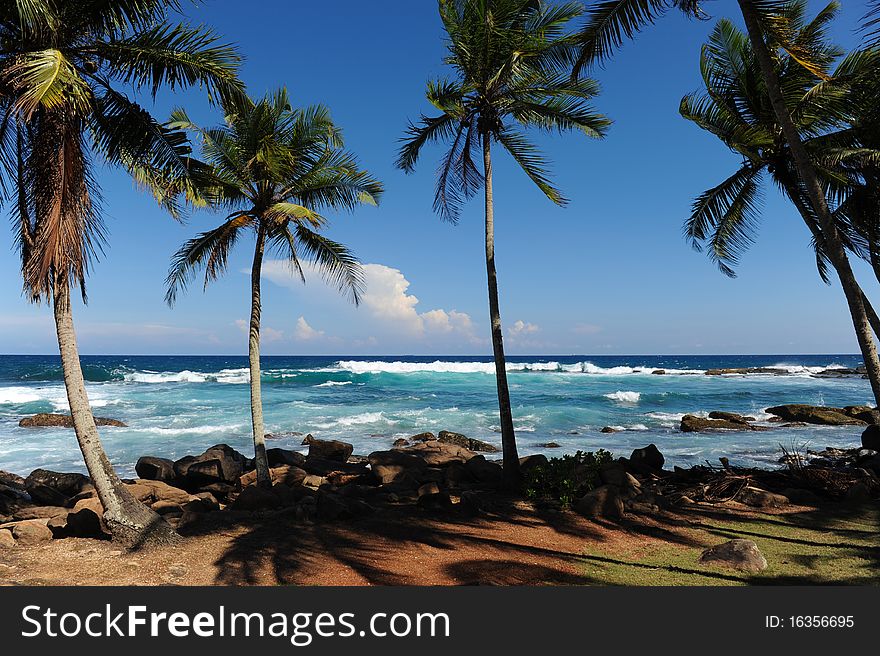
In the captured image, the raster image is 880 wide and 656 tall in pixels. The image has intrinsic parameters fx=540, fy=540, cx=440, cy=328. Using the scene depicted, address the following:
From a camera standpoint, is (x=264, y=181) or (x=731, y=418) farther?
(x=731, y=418)

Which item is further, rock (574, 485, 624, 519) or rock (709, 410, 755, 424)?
rock (709, 410, 755, 424)

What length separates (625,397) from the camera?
39.2m

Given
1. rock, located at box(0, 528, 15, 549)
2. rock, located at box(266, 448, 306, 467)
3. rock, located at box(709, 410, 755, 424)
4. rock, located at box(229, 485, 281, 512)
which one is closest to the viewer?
rock, located at box(0, 528, 15, 549)

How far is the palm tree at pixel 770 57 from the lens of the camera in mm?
7750

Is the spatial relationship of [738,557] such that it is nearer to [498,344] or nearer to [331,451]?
[498,344]

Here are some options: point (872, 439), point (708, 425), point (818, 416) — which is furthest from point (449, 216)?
point (818, 416)

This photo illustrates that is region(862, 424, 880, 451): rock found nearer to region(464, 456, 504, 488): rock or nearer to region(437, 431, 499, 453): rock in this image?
region(464, 456, 504, 488): rock

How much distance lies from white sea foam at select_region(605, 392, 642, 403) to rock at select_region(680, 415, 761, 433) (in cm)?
1199

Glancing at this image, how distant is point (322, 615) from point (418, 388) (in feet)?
142

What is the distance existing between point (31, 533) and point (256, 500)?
3369mm

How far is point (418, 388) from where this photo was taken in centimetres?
4819

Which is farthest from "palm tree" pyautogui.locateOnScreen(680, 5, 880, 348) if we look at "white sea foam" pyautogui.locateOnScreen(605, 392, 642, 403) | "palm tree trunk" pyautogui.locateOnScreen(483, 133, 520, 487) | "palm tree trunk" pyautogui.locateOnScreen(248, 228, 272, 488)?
"white sea foam" pyautogui.locateOnScreen(605, 392, 642, 403)

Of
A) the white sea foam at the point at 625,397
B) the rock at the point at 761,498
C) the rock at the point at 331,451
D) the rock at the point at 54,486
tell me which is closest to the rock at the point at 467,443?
the rock at the point at 331,451

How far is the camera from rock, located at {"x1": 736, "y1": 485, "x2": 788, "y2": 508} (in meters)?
9.81
